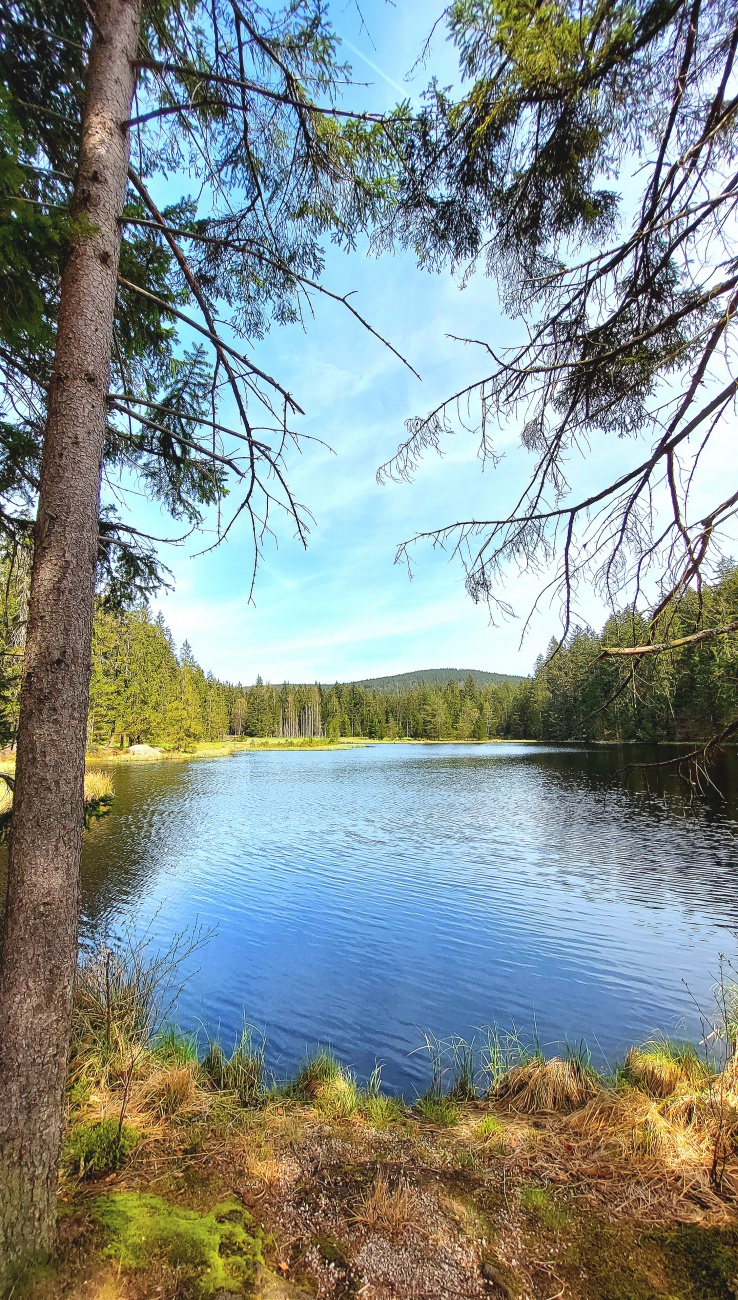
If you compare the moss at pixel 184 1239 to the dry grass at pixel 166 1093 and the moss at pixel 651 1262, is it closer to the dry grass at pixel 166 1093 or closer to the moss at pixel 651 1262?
the dry grass at pixel 166 1093

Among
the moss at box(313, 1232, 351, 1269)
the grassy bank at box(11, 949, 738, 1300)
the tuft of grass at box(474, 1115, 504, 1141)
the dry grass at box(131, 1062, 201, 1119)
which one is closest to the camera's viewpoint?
the grassy bank at box(11, 949, 738, 1300)

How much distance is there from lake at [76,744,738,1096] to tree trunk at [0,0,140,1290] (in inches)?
80.9

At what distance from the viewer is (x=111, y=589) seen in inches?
157

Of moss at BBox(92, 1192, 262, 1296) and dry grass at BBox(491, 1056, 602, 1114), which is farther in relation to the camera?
dry grass at BBox(491, 1056, 602, 1114)

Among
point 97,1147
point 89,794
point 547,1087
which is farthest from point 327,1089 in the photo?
point 89,794

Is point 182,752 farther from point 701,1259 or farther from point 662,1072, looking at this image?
point 701,1259

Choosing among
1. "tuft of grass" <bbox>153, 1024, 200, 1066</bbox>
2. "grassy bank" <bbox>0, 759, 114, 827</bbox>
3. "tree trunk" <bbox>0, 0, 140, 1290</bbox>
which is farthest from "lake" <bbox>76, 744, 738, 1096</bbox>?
"tree trunk" <bbox>0, 0, 140, 1290</bbox>

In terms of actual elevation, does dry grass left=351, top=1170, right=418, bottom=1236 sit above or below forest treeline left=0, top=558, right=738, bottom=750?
below

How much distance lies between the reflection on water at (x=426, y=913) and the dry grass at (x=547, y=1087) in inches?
44.5

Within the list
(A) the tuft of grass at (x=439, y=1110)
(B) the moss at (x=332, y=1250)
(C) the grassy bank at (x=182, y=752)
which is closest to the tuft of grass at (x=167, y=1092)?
(B) the moss at (x=332, y=1250)

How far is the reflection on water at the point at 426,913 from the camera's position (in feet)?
19.4

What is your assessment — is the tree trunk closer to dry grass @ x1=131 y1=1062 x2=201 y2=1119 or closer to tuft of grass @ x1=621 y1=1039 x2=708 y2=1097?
dry grass @ x1=131 y1=1062 x2=201 y2=1119

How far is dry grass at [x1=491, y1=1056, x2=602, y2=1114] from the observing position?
3.66 meters

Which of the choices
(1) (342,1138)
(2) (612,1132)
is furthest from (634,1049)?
(1) (342,1138)
